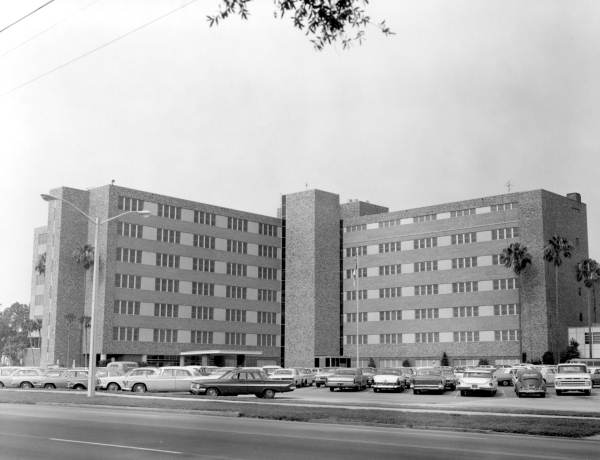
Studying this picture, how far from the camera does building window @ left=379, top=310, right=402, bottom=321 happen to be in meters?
107

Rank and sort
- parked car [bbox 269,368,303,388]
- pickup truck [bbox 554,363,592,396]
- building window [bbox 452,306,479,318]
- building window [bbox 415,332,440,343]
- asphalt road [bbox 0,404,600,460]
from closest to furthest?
asphalt road [bbox 0,404,600,460] → pickup truck [bbox 554,363,592,396] → parked car [bbox 269,368,303,388] → building window [bbox 452,306,479,318] → building window [bbox 415,332,440,343]

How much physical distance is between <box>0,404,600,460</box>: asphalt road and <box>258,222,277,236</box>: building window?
92.3 meters

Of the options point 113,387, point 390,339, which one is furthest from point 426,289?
point 113,387

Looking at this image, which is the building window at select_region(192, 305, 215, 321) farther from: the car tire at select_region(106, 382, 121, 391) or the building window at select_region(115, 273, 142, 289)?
the car tire at select_region(106, 382, 121, 391)

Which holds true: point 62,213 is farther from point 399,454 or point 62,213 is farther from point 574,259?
point 399,454

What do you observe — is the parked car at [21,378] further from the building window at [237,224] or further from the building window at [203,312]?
the building window at [237,224]

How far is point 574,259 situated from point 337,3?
93727 millimetres

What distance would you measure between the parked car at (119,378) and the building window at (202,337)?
5477cm

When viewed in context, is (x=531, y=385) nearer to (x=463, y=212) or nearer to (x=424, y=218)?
(x=463, y=212)

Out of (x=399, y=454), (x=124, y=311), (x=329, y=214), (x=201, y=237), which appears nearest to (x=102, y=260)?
(x=124, y=311)

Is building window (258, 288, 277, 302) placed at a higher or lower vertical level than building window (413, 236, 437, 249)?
lower

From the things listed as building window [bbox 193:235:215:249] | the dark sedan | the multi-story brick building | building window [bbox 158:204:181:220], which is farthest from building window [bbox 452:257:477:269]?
the dark sedan

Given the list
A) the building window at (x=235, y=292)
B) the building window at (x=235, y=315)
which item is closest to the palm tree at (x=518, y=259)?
the building window at (x=235, y=292)

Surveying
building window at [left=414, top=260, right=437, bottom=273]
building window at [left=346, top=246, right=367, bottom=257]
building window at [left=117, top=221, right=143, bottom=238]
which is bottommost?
building window at [left=414, top=260, right=437, bottom=273]
